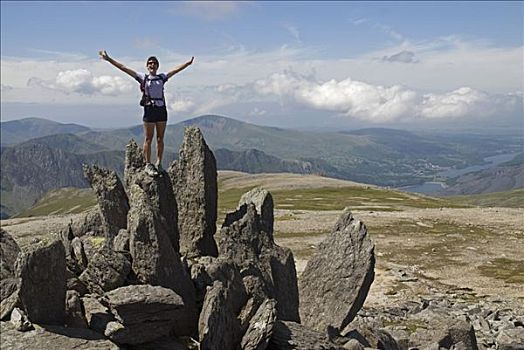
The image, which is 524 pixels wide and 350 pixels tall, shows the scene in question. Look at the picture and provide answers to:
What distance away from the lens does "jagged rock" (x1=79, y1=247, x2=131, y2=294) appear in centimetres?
2100

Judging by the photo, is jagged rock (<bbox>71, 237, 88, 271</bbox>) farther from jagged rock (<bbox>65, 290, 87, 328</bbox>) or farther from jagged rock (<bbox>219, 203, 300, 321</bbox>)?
jagged rock (<bbox>219, 203, 300, 321</bbox>)

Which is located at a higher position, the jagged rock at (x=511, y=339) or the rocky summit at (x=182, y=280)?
the rocky summit at (x=182, y=280)

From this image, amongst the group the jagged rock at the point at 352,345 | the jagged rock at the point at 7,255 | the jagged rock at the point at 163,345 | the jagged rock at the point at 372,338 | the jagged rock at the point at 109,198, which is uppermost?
the jagged rock at the point at 109,198

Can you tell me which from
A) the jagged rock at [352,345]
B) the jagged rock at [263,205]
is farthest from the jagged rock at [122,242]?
the jagged rock at [352,345]

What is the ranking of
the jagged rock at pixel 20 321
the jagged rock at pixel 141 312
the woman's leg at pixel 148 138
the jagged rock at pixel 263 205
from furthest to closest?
the jagged rock at pixel 263 205 < the woman's leg at pixel 148 138 < the jagged rock at pixel 141 312 < the jagged rock at pixel 20 321

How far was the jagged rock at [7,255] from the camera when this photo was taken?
21019 millimetres

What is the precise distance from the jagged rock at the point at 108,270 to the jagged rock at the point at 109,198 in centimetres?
392

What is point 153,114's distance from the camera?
965 inches

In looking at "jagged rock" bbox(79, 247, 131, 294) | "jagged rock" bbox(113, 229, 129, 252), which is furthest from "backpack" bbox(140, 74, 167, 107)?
"jagged rock" bbox(79, 247, 131, 294)

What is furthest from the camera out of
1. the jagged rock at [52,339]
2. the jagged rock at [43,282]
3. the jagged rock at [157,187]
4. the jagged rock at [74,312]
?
the jagged rock at [157,187]

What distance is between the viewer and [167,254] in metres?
21.9

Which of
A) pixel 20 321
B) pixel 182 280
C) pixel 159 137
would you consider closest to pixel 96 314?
pixel 20 321

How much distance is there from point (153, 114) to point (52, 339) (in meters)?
10.9

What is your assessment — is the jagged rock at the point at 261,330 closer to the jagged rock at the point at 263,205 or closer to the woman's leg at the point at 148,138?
the jagged rock at the point at 263,205
